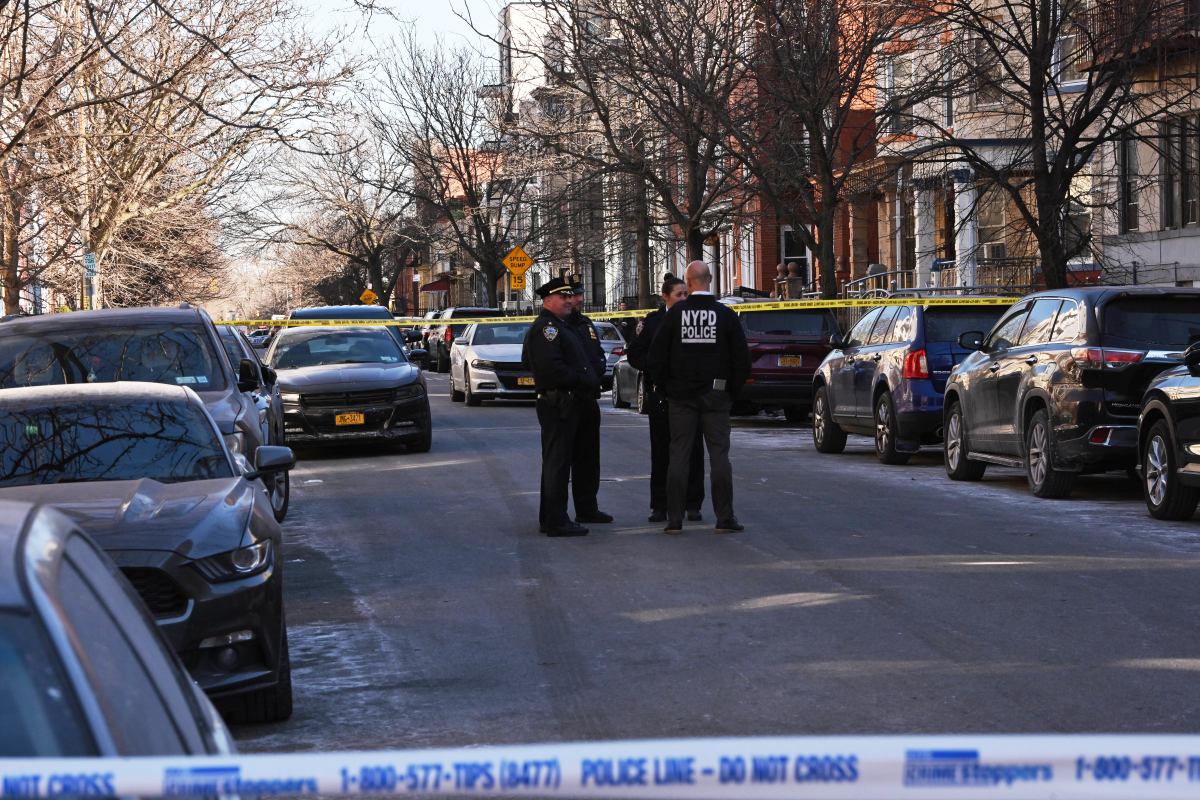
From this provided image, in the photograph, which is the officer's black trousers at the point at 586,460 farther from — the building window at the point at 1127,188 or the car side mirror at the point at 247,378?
the building window at the point at 1127,188

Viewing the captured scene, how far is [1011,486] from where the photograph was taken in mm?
15672

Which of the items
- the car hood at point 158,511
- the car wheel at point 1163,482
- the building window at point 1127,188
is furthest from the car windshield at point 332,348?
the building window at point 1127,188

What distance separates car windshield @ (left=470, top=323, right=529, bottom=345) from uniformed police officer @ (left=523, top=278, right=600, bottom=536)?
687 inches

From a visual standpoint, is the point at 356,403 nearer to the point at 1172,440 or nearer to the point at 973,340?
the point at 973,340

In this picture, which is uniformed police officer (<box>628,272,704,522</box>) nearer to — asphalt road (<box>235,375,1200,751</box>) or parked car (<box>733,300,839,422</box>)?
asphalt road (<box>235,375,1200,751</box>)

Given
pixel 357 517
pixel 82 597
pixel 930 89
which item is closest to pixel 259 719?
pixel 82 597

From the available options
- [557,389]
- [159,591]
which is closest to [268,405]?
[557,389]

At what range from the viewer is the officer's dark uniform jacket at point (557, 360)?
1230 cm

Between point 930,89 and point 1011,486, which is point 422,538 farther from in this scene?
point 930,89

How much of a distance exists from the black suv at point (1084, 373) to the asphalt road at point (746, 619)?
44cm

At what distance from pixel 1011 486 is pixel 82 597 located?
45.1 ft

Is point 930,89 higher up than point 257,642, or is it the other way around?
point 930,89

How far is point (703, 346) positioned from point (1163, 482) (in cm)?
359

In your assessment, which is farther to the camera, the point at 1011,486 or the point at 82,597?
the point at 1011,486
